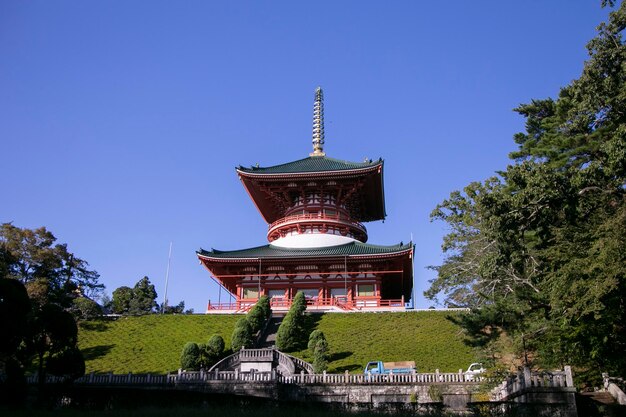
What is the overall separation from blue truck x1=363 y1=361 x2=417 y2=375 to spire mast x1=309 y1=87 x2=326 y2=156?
115 feet

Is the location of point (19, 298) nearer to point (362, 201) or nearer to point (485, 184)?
point (485, 184)

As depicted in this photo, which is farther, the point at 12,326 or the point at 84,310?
the point at 84,310

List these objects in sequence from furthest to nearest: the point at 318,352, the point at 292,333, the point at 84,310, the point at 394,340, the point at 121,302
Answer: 1. the point at 121,302
2. the point at 84,310
3. the point at 292,333
4. the point at 394,340
5. the point at 318,352

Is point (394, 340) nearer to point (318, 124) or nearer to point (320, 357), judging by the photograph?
point (320, 357)

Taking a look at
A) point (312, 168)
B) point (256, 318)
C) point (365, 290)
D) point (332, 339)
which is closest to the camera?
point (332, 339)

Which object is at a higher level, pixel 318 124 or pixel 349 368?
pixel 318 124

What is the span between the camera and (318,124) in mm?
66375

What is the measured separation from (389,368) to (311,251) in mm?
19908

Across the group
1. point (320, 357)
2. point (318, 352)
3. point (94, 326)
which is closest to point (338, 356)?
point (318, 352)

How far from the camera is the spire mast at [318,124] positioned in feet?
204

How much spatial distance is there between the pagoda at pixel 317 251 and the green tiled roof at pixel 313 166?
0.10 meters

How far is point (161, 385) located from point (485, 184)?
56.4ft

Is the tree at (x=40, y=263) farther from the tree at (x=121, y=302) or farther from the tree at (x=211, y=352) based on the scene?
the tree at (x=211, y=352)

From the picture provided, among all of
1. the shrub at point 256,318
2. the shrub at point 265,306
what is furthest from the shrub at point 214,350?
the shrub at point 265,306
